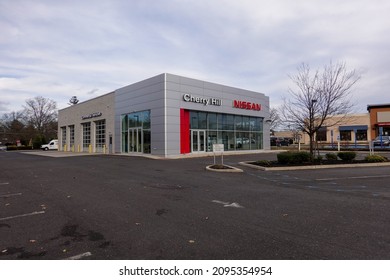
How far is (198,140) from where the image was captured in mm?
28328

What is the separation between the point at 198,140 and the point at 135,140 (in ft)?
21.1

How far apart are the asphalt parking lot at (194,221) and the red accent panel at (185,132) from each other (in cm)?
1630

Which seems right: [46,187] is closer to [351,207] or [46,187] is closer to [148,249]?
[148,249]

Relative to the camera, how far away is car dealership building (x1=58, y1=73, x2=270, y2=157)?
25.6 metres

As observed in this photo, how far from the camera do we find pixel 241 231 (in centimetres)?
511

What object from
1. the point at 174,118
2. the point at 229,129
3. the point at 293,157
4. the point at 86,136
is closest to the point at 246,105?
the point at 229,129

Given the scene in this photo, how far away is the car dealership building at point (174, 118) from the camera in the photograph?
25641 millimetres

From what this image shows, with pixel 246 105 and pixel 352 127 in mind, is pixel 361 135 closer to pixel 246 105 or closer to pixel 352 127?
pixel 352 127

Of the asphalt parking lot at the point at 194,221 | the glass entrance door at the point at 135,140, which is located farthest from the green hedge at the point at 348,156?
the glass entrance door at the point at 135,140

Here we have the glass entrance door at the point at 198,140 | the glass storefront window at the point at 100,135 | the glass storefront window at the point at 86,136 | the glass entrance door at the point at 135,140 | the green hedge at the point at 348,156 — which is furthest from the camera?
the glass storefront window at the point at 86,136

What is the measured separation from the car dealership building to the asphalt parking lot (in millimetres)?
16017

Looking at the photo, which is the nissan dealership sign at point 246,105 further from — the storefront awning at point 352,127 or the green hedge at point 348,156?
the storefront awning at point 352,127

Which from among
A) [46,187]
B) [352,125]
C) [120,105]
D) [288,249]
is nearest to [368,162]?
[288,249]
